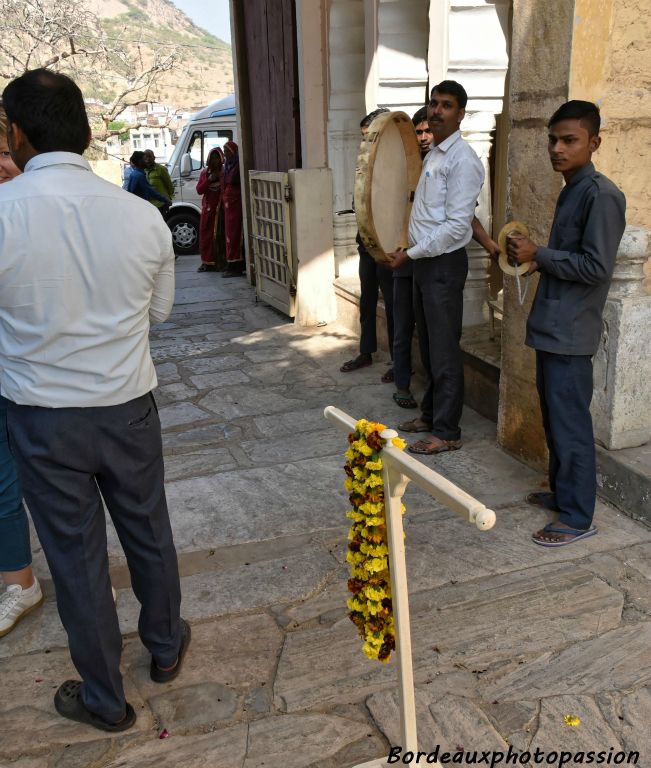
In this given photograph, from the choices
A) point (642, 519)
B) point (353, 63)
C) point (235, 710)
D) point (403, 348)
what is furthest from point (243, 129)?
point (235, 710)

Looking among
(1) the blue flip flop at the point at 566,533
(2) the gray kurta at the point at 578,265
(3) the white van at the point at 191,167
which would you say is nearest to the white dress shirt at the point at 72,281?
(2) the gray kurta at the point at 578,265

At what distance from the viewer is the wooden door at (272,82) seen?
7.14m

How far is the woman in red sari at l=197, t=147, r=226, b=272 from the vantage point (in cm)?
1044

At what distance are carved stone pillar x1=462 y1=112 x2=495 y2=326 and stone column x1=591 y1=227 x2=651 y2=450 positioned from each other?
182 cm

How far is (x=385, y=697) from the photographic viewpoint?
7.75 feet

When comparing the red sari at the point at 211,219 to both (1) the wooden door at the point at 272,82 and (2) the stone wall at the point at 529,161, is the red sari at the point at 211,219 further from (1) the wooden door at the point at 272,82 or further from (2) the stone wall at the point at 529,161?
(2) the stone wall at the point at 529,161

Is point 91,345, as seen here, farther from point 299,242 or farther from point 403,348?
point 299,242

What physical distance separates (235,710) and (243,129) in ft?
25.3

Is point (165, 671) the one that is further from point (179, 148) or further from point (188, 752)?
point (179, 148)

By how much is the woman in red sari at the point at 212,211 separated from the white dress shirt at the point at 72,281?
8591mm

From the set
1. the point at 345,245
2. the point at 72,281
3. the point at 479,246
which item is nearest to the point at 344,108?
the point at 345,245

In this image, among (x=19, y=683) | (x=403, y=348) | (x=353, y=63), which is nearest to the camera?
(x=19, y=683)

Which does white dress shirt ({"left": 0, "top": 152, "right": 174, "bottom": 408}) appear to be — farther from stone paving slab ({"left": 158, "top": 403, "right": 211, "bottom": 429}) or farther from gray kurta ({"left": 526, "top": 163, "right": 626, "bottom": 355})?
stone paving slab ({"left": 158, "top": 403, "right": 211, "bottom": 429})

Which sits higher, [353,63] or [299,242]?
[353,63]
